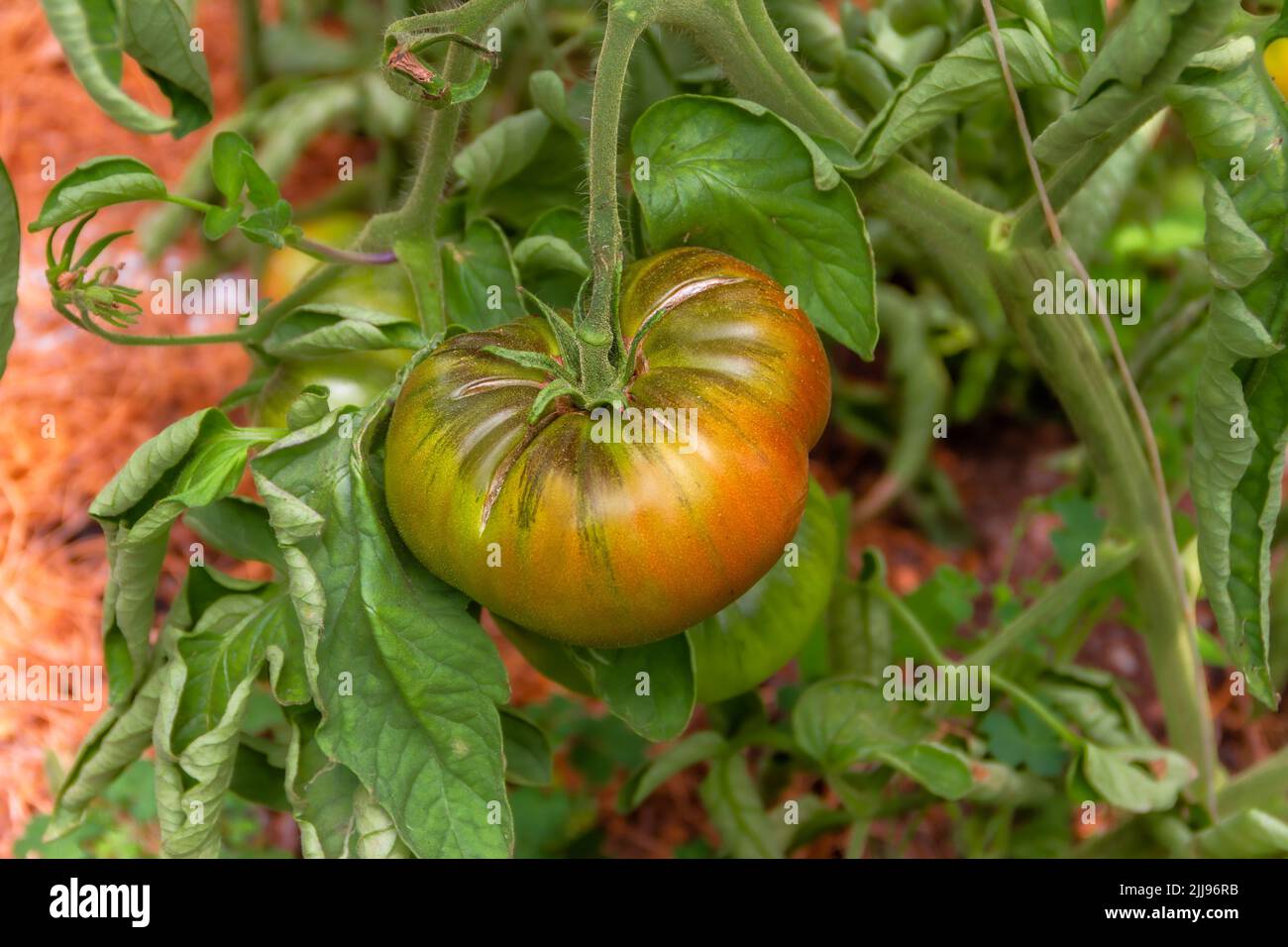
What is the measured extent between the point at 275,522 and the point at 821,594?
44 cm

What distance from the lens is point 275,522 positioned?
76cm

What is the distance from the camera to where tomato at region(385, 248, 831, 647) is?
28.2 inches

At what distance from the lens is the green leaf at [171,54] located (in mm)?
727

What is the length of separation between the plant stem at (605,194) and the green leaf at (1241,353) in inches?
12.4

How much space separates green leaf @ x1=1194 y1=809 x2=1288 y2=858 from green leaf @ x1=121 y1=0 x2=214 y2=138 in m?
0.94

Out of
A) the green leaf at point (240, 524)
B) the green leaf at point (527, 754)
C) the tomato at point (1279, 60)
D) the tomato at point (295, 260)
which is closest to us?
the green leaf at point (240, 524)

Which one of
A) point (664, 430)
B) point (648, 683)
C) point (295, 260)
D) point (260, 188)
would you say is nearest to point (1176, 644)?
point (648, 683)

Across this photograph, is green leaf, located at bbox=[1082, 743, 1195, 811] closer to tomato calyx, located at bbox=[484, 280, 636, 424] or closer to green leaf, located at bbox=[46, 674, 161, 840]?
tomato calyx, located at bbox=[484, 280, 636, 424]

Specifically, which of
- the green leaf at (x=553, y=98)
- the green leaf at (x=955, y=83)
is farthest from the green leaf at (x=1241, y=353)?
the green leaf at (x=553, y=98)

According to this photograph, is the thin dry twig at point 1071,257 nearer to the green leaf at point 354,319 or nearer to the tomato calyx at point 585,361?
the tomato calyx at point 585,361

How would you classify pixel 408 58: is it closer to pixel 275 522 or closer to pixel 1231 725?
pixel 275 522

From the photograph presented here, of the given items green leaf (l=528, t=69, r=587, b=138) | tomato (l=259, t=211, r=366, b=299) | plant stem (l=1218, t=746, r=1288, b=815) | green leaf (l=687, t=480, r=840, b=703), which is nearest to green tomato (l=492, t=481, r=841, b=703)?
green leaf (l=687, t=480, r=840, b=703)

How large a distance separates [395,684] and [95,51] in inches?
16.3
